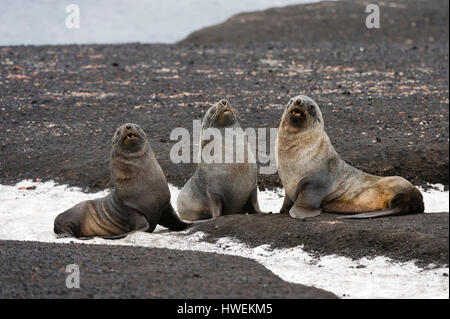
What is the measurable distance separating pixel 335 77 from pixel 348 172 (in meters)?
9.08


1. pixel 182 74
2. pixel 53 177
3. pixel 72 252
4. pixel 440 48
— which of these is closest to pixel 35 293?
pixel 72 252

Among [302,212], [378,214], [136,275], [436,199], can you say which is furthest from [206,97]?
[136,275]

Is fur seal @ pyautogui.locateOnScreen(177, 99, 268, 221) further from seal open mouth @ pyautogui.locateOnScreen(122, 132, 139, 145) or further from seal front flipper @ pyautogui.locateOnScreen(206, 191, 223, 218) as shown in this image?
seal open mouth @ pyautogui.locateOnScreen(122, 132, 139, 145)

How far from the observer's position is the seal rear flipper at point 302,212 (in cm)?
912

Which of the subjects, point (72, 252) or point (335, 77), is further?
point (335, 77)

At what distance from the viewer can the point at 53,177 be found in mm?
12219

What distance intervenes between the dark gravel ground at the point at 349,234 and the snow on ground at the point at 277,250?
0.40 ft

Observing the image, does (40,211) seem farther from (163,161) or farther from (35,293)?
(35,293)

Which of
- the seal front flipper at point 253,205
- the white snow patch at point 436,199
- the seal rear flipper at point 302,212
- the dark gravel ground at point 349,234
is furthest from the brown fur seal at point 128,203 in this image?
the white snow patch at point 436,199

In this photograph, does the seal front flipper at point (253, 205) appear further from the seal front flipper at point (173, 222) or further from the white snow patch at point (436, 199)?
the white snow patch at point (436, 199)

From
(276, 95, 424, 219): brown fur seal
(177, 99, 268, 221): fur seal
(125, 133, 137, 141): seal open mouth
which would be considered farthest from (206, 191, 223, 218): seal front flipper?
(125, 133, 137, 141): seal open mouth
